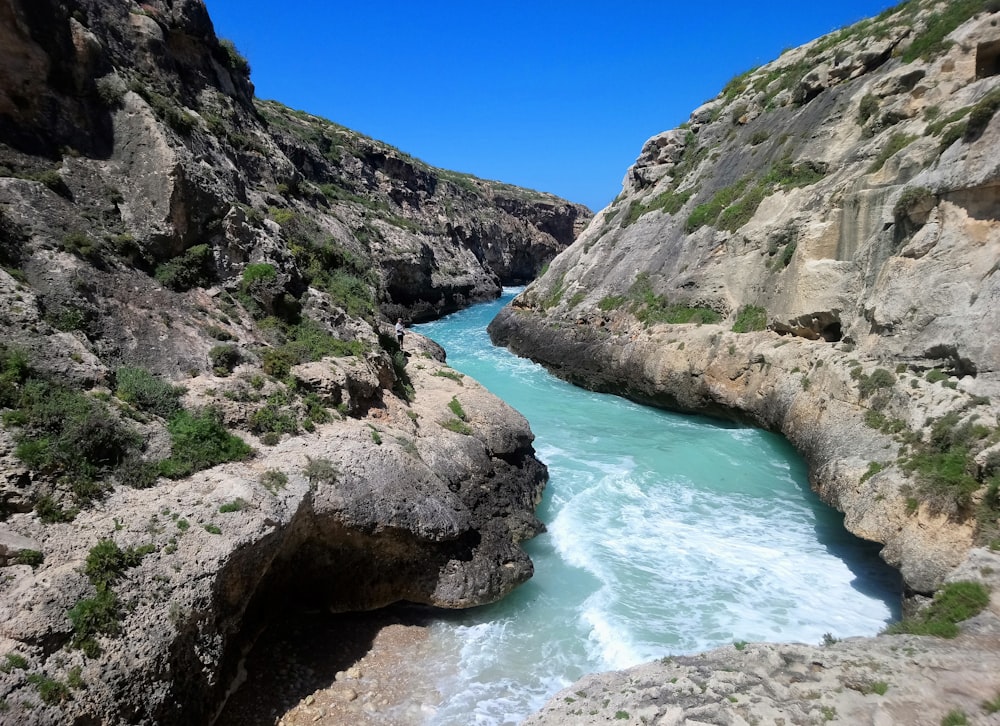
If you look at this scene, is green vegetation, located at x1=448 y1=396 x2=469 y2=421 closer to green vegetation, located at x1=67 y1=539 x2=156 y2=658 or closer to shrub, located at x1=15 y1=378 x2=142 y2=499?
shrub, located at x1=15 y1=378 x2=142 y2=499

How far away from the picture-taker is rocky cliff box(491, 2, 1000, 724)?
36.1ft

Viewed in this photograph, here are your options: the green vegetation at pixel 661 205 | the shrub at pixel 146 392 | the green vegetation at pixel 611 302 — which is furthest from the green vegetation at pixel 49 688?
the green vegetation at pixel 661 205

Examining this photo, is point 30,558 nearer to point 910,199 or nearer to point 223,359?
point 223,359

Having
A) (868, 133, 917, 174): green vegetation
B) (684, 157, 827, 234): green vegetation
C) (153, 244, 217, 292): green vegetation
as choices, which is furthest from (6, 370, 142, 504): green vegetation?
(684, 157, 827, 234): green vegetation

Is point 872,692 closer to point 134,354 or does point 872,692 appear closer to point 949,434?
point 949,434

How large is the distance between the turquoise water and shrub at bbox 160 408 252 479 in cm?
448

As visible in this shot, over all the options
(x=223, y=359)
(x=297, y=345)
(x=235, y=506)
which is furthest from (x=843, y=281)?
(x=235, y=506)

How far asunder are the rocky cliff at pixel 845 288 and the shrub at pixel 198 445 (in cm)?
625

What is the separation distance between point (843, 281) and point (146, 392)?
17.7m

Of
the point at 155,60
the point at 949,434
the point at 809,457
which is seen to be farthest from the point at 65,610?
the point at 155,60

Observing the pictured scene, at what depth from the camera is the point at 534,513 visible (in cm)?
1369

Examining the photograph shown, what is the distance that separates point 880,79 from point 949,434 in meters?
A: 15.8

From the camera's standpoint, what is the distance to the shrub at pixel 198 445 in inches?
344

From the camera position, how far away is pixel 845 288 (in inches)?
667
